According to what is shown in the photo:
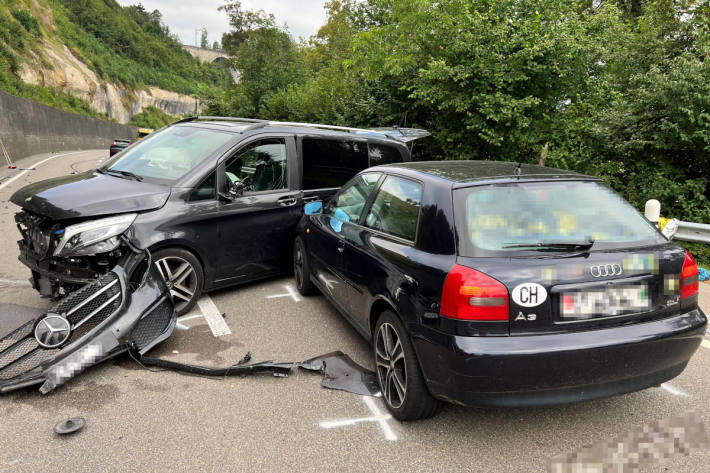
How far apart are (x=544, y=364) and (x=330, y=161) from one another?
4206 mm

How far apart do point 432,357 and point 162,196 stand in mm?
3132

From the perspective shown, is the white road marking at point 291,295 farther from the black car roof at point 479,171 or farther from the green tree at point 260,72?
the green tree at point 260,72

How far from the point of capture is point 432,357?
2729 mm

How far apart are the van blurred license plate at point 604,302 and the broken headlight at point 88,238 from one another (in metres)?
3.51

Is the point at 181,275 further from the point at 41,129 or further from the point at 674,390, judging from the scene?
the point at 41,129

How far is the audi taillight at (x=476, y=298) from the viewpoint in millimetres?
2566

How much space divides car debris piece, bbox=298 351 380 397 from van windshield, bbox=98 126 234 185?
2.40 meters

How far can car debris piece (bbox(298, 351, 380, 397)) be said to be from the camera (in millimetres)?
3469

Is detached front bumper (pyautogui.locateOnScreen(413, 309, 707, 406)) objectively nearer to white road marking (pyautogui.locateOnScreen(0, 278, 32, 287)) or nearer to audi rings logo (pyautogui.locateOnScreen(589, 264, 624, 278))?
audi rings logo (pyautogui.locateOnScreen(589, 264, 624, 278))

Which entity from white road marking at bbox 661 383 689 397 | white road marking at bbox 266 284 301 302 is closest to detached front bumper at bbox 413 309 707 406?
white road marking at bbox 661 383 689 397

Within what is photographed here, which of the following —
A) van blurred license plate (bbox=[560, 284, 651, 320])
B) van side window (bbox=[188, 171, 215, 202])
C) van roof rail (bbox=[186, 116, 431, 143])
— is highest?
van roof rail (bbox=[186, 116, 431, 143])

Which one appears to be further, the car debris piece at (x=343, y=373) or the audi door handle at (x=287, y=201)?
the audi door handle at (x=287, y=201)

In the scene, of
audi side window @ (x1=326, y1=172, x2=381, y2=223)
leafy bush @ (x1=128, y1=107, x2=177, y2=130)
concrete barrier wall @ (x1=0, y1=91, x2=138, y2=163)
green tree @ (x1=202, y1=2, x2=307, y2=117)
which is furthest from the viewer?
leafy bush @ (x1=128, y1=107, x2=177, y2=130)

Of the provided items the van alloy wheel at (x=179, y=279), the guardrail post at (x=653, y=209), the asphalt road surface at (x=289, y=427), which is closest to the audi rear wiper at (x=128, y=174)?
the van alloy wheel at (x=179, y=279)
